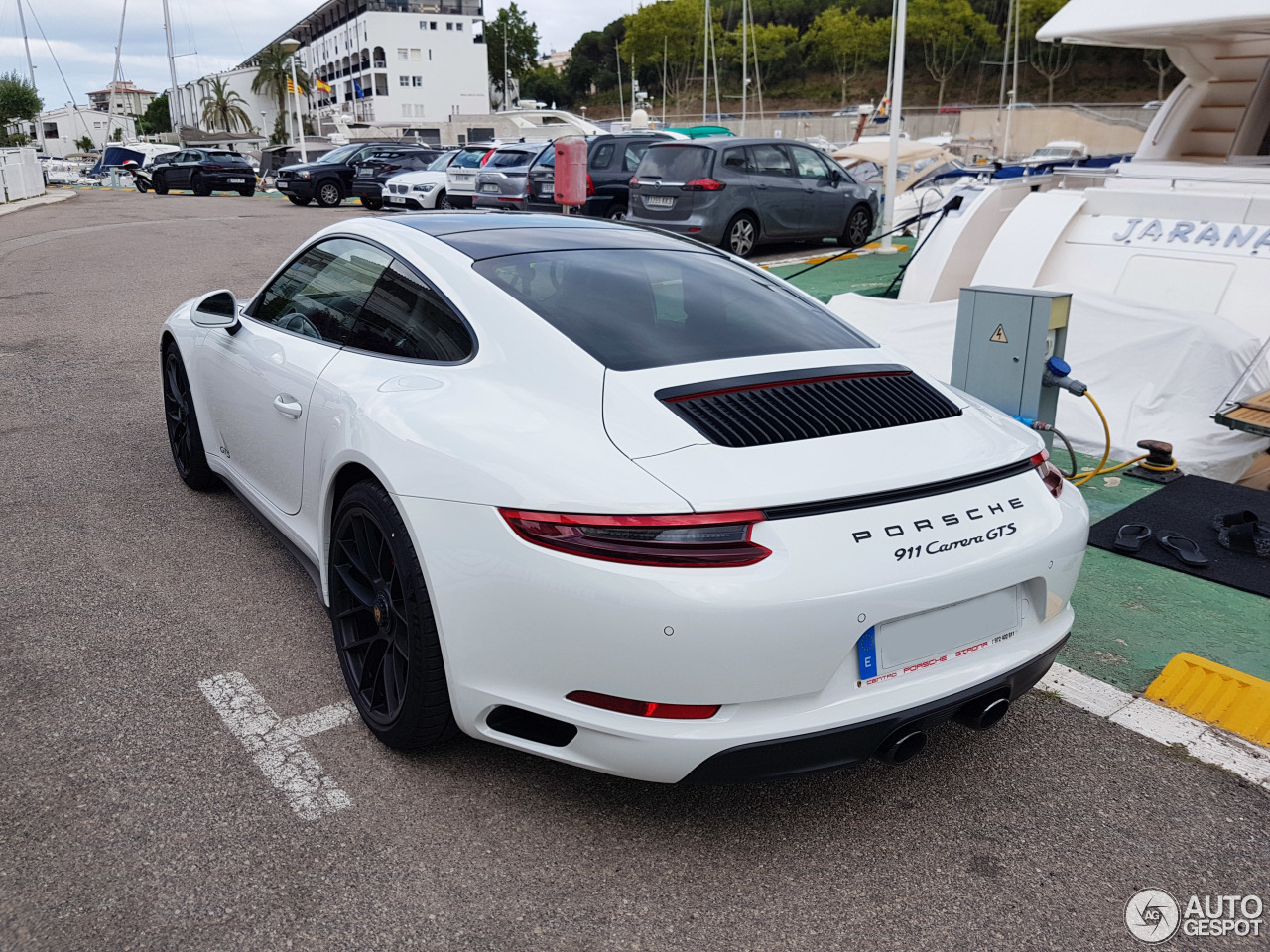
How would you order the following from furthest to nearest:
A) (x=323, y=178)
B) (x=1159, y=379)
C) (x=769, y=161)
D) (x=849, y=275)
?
(x=323, y=178) → (x=769, y=161) → (x=849, y=275) → (x=1159, y=379)

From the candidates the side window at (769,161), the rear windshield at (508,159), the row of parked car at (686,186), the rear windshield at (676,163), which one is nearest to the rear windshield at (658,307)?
the row of parked car at (686,186)

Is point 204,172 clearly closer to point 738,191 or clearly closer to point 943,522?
point 738,191

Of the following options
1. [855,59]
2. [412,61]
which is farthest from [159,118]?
[855,59]

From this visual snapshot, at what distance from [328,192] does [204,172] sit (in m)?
8.48

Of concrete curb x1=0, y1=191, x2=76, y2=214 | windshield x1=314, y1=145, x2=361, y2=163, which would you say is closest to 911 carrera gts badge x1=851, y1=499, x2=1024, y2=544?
windshield x1=314, y1=145, x2=361, y2=163

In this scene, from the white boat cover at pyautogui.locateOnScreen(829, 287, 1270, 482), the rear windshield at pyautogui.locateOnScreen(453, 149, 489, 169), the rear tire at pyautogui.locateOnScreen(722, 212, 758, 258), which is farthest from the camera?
the rear windshield at pyautogui.locateOnScreen(453, 149, 489, 169)

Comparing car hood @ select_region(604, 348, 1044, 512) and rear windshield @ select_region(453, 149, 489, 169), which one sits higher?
rear windshield @ select_region(453, 149, 489, 169)

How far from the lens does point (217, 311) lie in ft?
13.9

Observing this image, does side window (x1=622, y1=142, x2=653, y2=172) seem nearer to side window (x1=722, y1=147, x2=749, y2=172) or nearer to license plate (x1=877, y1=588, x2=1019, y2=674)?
side window (x1=722, y1=147, x2=749, y2=172)

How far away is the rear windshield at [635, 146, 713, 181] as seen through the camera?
521 inches

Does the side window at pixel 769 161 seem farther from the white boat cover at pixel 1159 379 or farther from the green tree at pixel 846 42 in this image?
the green tree at pixel 846 42

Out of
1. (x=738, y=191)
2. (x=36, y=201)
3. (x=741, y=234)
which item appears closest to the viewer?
(x=738, y=191)

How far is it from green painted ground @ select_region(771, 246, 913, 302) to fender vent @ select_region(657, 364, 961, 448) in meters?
7.15

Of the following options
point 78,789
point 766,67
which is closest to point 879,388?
point 78,789
